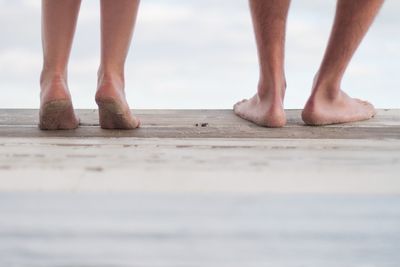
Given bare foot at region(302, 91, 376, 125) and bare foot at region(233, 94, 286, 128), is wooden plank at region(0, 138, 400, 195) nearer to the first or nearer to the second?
bare foot at region(233, 94, 286, 128)

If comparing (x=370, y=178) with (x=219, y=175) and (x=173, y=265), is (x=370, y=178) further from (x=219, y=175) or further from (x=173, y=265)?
(x=173, y=265)

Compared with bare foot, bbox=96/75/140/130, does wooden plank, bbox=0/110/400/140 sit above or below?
below

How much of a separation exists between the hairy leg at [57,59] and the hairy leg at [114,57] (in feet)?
0.30

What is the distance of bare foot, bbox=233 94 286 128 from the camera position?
1835 mm

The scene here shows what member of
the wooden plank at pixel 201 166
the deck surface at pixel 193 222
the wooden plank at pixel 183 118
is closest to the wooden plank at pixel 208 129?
the wooden plank at pixel 183 118

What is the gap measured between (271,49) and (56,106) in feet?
2.11

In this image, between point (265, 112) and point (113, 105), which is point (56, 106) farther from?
point (265, 112)

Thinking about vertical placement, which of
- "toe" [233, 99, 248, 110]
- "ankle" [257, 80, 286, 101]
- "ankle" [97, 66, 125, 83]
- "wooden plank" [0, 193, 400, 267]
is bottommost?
"wooden plank" [0, 193, 400, 267]

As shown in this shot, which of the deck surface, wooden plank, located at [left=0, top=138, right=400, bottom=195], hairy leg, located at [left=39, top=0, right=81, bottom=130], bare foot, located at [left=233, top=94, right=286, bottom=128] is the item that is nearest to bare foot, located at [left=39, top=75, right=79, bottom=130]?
hairy leg, located at [left=39, top=0, right=81, bottom=130]

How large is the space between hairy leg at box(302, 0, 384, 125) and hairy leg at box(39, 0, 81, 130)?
73cm

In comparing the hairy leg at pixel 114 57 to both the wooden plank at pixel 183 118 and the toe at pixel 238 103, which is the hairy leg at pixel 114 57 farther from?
the toe at pixel 238 103

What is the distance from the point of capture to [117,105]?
1.70 meters

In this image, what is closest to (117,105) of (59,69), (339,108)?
(59,69)

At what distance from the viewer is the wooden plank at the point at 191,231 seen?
946 mm
